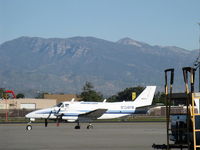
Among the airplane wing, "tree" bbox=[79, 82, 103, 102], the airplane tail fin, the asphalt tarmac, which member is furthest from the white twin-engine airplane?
"tree" bbox=[79, 82, 103, 102]

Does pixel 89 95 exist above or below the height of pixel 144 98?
above

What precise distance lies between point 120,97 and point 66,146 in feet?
540

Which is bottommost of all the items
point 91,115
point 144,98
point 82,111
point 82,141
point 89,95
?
point 82,141

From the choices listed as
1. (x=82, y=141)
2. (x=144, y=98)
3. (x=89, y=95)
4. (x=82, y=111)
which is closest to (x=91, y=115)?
(x=82, y=111)

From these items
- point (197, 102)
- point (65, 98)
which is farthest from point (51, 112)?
point (65, 98)

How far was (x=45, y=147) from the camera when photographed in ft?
83.2

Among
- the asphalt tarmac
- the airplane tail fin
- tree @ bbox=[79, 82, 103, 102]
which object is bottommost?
the asphalt tarmac

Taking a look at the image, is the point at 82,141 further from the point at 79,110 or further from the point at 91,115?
the point at 91,115

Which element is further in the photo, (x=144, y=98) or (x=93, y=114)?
(x=144, y=98)

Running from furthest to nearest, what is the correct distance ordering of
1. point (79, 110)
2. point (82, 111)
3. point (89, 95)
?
point (89, 95), point (82, 111), point (79, 110)

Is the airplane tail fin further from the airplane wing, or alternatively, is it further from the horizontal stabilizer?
the airplane wing

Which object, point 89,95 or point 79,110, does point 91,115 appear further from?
point 89,95

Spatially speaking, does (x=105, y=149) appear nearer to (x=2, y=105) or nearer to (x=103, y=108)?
(x=103, y=108)

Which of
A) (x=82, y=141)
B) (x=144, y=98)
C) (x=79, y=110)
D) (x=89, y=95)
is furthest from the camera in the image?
(x=89, y=95)
